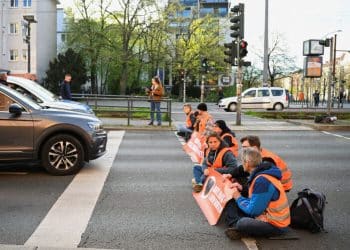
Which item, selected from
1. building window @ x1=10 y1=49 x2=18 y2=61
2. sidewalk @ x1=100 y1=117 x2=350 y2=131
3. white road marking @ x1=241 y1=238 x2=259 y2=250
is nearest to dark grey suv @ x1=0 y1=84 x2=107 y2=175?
white road marking @ x1=241 y1=238 x2=259 y2=250

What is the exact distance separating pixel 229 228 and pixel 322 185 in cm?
343

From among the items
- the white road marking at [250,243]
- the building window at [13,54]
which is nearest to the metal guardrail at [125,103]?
the white road marking at [250,243]

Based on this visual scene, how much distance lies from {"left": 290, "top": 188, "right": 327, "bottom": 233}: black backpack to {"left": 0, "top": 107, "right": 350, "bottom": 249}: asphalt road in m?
0.09

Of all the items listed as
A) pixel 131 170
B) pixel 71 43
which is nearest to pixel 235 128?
pixel 131 170

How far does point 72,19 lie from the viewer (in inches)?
2392

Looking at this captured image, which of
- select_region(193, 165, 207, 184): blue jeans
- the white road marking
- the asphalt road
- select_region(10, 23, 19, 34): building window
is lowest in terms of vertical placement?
the white road marking

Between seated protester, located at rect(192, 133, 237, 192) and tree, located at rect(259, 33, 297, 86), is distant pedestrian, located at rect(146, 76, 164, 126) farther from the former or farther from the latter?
tree, located at rect(259, 33, 297, 86)

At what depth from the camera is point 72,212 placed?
609cm

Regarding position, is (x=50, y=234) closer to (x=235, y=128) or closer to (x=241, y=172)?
(x=241, y=172)

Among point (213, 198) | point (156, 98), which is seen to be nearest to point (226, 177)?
point (213, 198)

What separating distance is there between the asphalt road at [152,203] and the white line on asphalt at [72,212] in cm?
8

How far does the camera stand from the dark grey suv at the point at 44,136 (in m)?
8.33

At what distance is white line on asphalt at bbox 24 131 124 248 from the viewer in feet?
16.4

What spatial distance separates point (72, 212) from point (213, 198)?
5.64 ft
